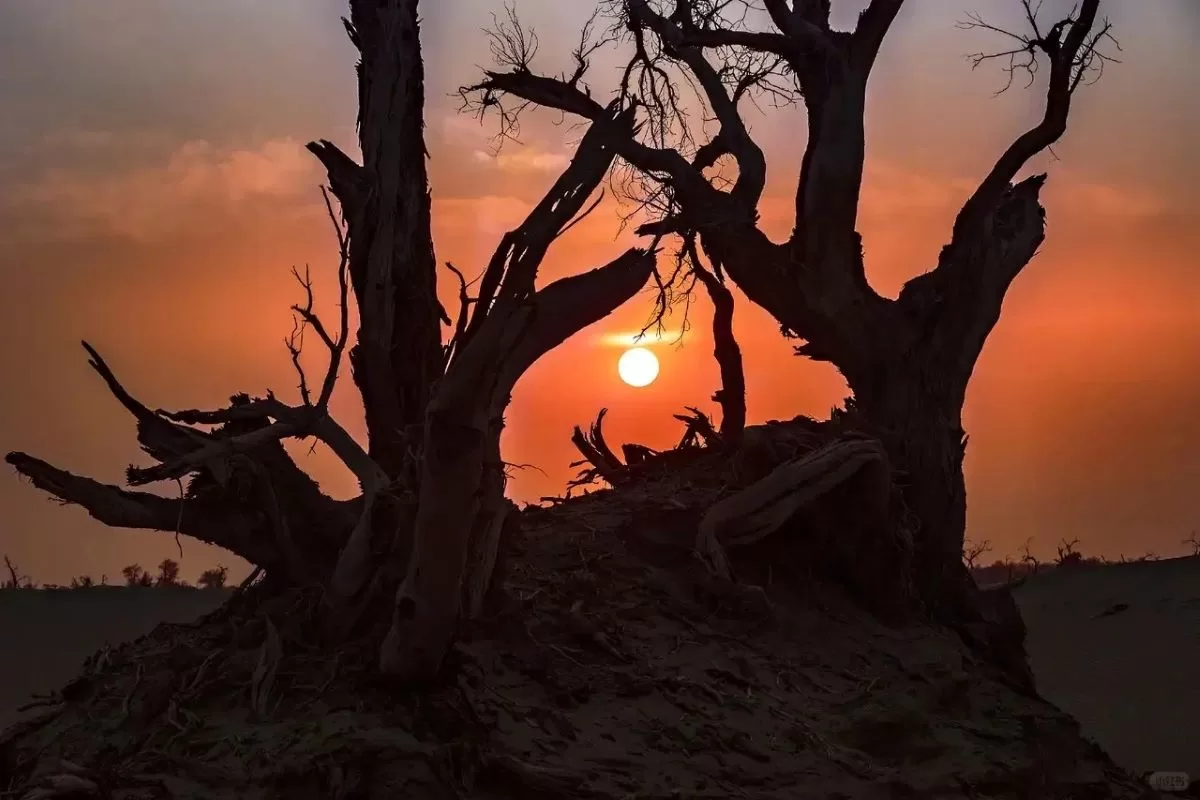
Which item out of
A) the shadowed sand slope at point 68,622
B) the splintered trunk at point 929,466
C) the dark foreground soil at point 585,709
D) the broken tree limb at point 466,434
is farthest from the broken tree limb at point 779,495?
the shadowed sand slope at point 68,622

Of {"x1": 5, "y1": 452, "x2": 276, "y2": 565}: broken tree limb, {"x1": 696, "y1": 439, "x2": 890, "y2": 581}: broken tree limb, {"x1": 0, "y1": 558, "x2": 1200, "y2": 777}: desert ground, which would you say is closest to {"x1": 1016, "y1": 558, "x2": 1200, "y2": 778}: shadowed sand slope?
{"x1": 0, "y1": 558, "x2": 1200, "y2": 777}: desert ground

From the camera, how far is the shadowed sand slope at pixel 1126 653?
13875 millimetres

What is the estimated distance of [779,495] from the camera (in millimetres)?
8516

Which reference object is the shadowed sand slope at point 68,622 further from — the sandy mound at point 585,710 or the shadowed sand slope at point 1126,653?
the shadowed sand slope at point 1126,653

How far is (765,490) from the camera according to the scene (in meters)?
8.48

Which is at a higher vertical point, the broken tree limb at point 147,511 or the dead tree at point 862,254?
the dead tree at point 862,254

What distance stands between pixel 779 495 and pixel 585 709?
2846 mm

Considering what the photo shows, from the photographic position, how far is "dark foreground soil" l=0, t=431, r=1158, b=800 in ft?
17.7

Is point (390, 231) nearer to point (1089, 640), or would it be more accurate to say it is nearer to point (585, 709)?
point (585, 709)

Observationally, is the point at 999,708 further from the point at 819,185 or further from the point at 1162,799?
the point at 819,185

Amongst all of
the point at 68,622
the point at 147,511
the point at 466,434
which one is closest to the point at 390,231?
the point at 147,511

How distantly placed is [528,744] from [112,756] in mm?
2007

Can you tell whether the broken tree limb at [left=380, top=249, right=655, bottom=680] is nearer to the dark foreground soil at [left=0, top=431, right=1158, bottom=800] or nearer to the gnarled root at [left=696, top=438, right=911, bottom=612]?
the dark foreground soil at [left=0, top=431, right=1158, bottom=800]

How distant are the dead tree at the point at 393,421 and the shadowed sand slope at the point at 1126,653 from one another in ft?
31.2
